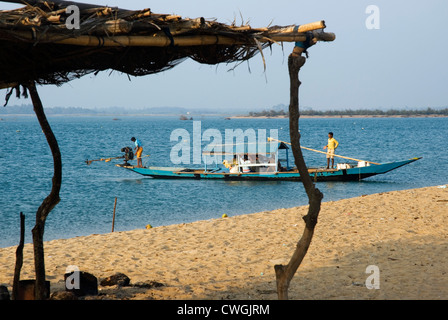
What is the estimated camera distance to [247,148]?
78.0 ft

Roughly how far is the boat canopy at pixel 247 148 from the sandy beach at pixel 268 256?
1064 cm

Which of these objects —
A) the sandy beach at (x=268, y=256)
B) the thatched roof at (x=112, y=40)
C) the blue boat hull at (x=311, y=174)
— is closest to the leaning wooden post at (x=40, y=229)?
the thatched roof at (x=112, y=40)

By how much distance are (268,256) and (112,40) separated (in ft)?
16.1

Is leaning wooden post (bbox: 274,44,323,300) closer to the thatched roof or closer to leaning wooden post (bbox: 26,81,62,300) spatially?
the thatched roof

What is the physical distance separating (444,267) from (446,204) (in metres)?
5.35

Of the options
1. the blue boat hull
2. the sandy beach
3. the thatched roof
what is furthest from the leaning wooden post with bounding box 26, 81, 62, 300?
the blue boat hull

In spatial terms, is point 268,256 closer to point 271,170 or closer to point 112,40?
point 112,40

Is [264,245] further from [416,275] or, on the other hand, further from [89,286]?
[89,286]

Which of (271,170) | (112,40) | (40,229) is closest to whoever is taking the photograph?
(112,40)

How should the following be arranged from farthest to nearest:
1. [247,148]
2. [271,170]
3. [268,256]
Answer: [247,148], [271,170], [268,256]

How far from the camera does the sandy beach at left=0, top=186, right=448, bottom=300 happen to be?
6117 millimetres

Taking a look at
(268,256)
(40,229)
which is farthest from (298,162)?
(268,256)
